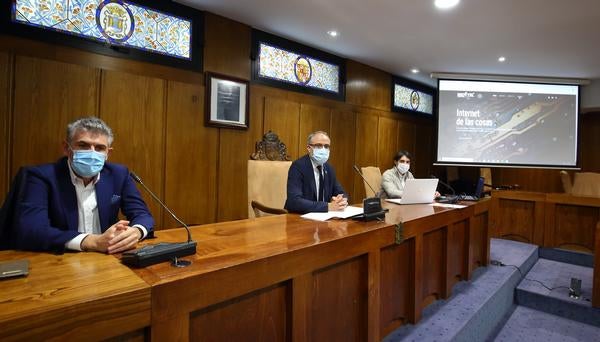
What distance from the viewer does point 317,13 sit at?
3188 millimetres

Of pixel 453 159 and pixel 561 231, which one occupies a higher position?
pixel 453 159

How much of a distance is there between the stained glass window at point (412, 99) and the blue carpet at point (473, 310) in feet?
10.4

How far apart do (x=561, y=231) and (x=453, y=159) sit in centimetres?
149

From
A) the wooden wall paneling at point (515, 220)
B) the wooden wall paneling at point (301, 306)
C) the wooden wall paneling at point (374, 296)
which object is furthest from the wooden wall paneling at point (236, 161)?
the wooden wall paneling at point (515, 220)

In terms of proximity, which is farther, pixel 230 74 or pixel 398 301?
pixel 230 74

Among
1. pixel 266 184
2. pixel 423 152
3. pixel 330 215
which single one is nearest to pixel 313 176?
pixel 266 184

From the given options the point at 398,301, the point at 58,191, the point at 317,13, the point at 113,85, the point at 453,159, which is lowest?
the point at 398,301

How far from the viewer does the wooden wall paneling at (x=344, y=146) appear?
450cm

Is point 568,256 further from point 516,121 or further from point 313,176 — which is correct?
point 313,176

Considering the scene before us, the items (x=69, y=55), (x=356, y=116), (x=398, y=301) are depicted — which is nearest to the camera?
(x=398, y=301)

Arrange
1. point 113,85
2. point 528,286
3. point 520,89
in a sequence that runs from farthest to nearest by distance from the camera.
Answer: point 520,89, point 528,286, point 113,85

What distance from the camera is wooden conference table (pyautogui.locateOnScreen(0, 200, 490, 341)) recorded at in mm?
689

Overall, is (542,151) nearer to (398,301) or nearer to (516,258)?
(516,258)

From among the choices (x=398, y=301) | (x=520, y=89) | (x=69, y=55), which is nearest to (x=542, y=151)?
(x=520, y=89)
